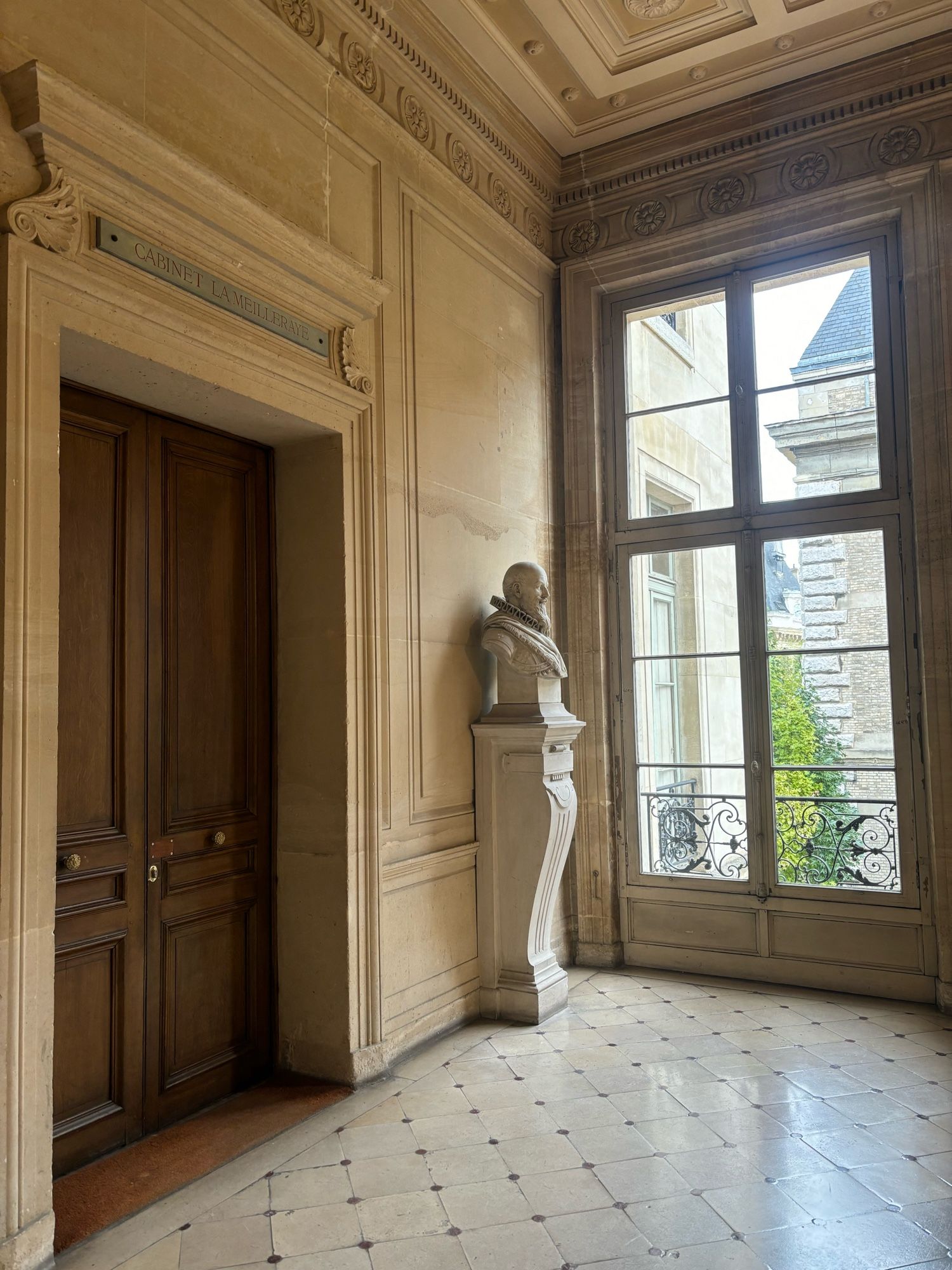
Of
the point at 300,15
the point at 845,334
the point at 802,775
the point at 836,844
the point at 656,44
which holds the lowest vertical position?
the point at 836,844

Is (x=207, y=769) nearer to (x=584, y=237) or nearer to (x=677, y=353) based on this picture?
(x=677, y=353)

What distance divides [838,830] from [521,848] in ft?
5.35

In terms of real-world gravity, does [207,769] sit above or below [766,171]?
below

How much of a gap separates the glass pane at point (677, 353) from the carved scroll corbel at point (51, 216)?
340 centimetres

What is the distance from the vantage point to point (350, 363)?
3623mm

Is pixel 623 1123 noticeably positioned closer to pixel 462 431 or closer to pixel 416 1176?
pixel 416 1176

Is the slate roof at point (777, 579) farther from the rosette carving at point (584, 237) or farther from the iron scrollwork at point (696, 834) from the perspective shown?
the rosette carving at point (584, 237)

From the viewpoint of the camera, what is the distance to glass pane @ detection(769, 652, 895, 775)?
4516 millimetres

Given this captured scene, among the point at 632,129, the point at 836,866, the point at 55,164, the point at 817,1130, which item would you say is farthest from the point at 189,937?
the point at 632,129

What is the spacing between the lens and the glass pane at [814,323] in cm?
469

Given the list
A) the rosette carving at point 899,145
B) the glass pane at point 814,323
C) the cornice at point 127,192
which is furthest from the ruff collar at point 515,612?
the rosette carving at point 899,145

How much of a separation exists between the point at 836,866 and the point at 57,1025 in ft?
11.6

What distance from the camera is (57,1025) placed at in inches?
109

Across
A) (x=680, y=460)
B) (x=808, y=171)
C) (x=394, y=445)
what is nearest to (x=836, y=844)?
(x=680, y=460)
